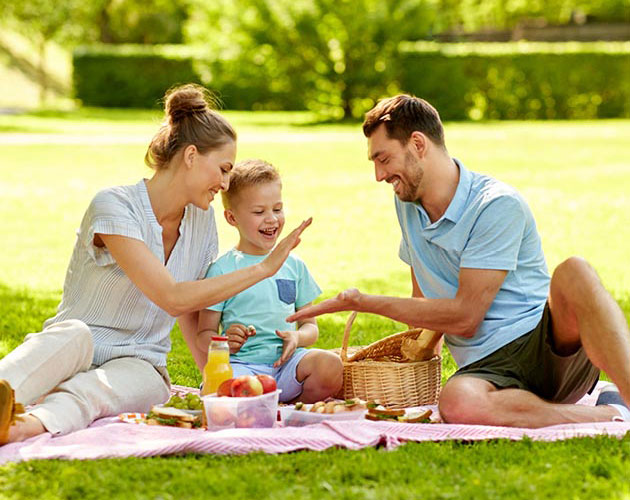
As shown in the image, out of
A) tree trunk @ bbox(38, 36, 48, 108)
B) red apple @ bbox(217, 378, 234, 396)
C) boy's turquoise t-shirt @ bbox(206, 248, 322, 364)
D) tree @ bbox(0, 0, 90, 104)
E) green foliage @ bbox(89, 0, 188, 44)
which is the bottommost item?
red apple @ bbox(217, 378, 234, 396)

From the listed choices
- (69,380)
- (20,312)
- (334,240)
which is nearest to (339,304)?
(69,380)

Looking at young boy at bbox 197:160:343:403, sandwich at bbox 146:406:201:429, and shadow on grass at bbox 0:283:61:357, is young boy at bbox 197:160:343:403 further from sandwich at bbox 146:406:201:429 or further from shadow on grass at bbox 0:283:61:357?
shadow on grass at bbox 0:283:61:357

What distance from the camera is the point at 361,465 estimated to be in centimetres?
370

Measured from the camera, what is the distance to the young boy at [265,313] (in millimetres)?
4766

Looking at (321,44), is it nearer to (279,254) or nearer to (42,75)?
(42,75)

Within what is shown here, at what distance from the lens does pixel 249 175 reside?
482cm

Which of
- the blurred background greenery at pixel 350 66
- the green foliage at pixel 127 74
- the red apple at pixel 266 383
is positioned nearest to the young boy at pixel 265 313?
the red apple at pixel 266 383

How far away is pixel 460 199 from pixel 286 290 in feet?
3.09

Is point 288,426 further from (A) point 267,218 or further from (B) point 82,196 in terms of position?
(B) point 82,196

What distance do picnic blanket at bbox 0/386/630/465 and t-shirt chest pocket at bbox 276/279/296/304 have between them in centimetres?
88

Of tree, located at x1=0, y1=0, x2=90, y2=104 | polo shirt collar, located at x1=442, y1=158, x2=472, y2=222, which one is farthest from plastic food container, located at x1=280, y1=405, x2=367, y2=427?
tree, located at x1=0, y1=0, x2=90, y2=104

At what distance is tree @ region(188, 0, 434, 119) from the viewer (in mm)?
26344

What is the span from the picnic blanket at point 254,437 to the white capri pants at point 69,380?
8 cm

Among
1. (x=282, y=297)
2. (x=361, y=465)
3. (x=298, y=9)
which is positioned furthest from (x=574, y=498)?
(x=298, y=9)
